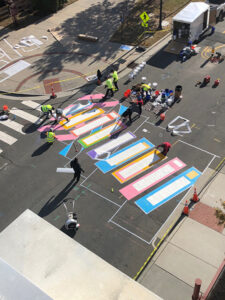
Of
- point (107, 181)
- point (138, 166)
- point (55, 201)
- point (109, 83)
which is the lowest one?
point (55, 201)

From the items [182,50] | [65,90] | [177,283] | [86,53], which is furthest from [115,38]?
[177,283]

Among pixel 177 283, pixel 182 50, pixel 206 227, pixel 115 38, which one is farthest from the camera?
pixel 115 38

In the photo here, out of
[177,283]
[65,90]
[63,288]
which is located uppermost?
[63,288]

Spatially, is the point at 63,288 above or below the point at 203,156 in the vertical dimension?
above

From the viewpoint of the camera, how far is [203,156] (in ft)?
71.4

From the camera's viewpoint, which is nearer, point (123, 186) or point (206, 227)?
point (206, 227)

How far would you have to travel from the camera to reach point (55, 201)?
19703mm

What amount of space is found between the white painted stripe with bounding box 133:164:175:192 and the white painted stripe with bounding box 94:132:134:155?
3.52 m

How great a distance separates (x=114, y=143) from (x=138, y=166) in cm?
275

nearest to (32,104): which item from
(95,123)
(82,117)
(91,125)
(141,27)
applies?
(82,117)

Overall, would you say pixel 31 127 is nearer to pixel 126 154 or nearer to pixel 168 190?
pixel 126 154

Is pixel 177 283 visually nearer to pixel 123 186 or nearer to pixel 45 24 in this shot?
pixel 123 186

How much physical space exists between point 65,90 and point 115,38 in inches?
402

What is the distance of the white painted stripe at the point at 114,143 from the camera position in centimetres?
2277
